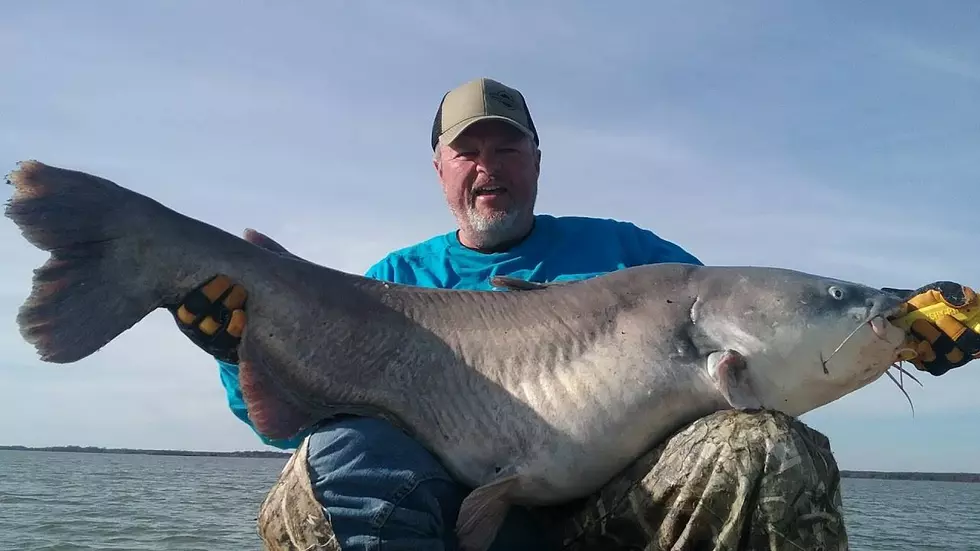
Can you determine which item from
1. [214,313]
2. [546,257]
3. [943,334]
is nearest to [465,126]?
[546,257]

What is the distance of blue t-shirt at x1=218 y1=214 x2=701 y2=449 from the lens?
14.9 ft

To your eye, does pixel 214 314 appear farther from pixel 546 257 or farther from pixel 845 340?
pixel 845 340

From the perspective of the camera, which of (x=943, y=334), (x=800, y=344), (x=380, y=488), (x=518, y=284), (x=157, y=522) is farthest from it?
(x=157, y=522)

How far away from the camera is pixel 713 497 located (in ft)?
8.86

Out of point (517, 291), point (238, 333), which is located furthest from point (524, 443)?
point (238, 333)

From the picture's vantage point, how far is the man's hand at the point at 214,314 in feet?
10.6

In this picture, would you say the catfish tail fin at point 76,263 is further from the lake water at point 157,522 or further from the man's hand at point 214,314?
the lake water at point 157,522

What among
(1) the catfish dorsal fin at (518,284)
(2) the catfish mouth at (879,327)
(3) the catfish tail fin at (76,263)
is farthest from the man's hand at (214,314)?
(2) the catfish mouth at (879,327)

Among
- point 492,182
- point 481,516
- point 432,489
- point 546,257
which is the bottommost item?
point 481,516

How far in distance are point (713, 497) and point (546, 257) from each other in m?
2.19

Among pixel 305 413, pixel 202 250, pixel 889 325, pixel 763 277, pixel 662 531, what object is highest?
pixel 202 250

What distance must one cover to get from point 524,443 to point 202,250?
4.95 ft

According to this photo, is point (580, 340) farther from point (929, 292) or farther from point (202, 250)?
point (202, 250)

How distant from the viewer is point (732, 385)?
3053 millimetres
